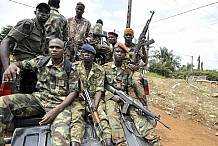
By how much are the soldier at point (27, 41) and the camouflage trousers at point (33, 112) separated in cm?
45

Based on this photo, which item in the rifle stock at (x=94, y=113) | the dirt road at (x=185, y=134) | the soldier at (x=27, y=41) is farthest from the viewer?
the dirt road at (x=185, y=134)

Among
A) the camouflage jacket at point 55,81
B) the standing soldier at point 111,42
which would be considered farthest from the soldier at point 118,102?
the standing soldier at point 111,42

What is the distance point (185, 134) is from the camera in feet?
21.5

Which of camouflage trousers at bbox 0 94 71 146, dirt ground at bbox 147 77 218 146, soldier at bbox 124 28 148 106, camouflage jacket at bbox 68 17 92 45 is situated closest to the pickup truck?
camouflage trousers at bbox 0 94 71 146

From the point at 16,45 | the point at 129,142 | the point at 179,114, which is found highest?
the point at 16,45

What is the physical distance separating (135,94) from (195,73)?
37174 mm

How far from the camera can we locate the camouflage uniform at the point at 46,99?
2.45 m

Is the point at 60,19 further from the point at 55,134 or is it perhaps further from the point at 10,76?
the point at 55,134

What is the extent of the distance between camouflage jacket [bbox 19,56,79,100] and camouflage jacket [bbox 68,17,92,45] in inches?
79.1

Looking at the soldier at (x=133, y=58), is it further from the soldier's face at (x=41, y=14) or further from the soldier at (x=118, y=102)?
the soldier's face at (x=41, y=14)

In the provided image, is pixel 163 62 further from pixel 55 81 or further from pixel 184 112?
pixel 55 81

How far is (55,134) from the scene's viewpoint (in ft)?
7.73

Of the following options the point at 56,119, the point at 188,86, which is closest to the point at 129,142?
the point at 56,119

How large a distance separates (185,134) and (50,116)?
497cm
